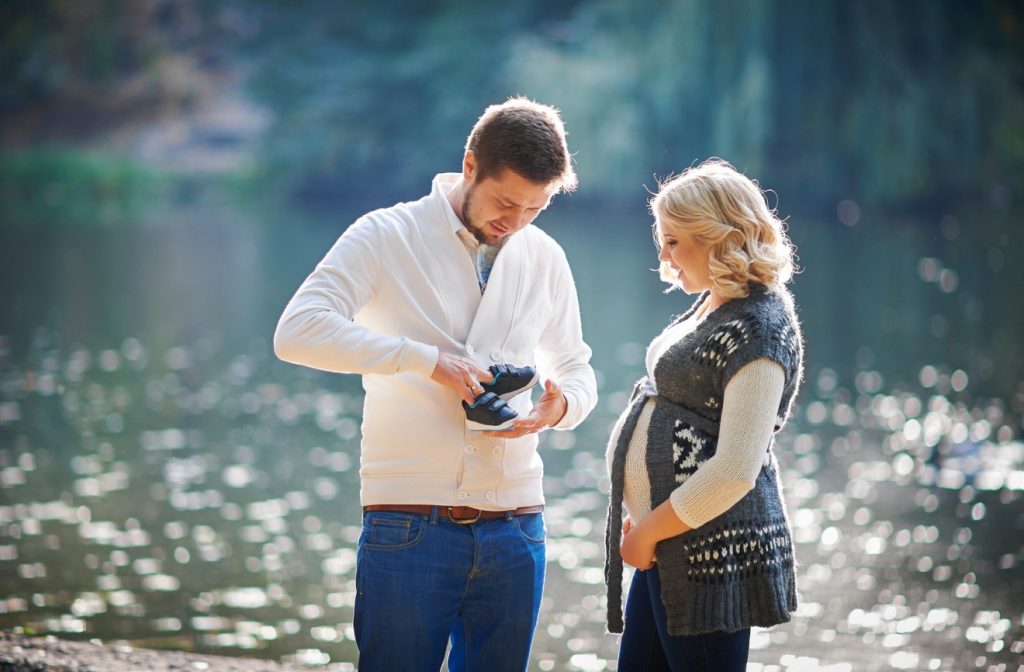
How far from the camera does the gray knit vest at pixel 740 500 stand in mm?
2361

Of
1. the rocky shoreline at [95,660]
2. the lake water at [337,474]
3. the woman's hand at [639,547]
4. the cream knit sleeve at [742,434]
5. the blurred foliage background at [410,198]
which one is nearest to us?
the cream knit sleeve at [742,434]

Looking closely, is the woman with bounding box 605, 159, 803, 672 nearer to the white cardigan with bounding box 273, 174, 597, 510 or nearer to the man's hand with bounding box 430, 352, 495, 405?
the white cardigan with bounding box 273, 174, 597, 510

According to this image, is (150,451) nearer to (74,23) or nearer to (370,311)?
(370,311)

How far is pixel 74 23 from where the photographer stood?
138ft

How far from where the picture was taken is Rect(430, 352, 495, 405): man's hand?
238 centimetres

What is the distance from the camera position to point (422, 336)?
251 centimetres

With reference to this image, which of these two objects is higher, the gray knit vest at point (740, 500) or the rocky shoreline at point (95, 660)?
the gray knit vest at point (740, 500)

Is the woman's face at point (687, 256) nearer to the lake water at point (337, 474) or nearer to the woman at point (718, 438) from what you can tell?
the woman at point (718, 438)

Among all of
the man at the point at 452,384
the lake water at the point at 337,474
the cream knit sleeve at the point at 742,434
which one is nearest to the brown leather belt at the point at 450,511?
the man at the point at 452,384

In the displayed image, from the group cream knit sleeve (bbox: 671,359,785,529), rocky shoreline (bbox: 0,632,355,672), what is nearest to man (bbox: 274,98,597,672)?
cream knit sleeve (bbox: 671,359,785,529)

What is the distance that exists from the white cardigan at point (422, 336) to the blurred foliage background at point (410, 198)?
871mm

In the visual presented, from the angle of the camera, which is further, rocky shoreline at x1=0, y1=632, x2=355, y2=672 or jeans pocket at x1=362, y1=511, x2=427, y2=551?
rocky shoreline at x1=0, y1=632, x2=355, y2=672

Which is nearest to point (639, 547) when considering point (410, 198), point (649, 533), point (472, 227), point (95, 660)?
point (649, 533)

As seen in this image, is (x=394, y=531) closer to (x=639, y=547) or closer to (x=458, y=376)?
(x=458, y=376)
